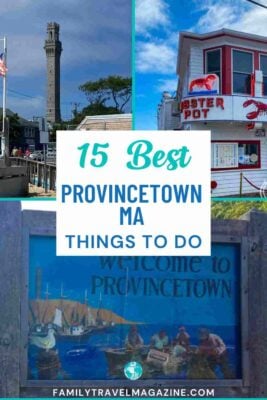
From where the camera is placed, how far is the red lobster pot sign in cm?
322

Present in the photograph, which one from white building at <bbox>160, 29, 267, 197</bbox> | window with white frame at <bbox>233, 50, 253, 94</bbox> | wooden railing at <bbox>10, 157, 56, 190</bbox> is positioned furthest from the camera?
window with white frame at <bbox>233, 50, 253, 94</bbox>

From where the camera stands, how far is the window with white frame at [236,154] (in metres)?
2.88

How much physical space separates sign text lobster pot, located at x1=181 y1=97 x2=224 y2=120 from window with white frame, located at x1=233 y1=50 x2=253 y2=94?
Answer: 0.39 metres

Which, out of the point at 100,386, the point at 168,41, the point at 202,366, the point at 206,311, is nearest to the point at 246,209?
the point at 206,311

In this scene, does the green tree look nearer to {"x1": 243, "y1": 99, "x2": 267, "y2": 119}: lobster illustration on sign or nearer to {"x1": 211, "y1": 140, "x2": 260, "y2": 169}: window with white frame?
{"x1": 211, "y1": 140, "x2": 260, "y2": 169}: window with white frame

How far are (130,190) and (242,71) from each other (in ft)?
7.33

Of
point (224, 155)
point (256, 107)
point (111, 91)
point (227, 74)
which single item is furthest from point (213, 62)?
point (111, 91)

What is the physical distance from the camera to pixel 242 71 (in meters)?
4.01

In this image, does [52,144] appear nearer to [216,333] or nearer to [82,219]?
[82,219]

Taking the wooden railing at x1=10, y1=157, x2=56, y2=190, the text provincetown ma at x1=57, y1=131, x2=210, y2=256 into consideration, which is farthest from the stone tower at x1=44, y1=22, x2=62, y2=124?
the text provincetown ma at x1=57, y1=131, x2=210, y2=256

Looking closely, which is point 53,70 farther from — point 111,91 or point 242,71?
point 242,71

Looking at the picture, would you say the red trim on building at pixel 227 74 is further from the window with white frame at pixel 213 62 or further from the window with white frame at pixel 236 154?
the window with white frame at pixel 236 154

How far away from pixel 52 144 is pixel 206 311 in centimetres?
130

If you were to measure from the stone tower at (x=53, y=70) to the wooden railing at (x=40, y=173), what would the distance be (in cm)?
31
